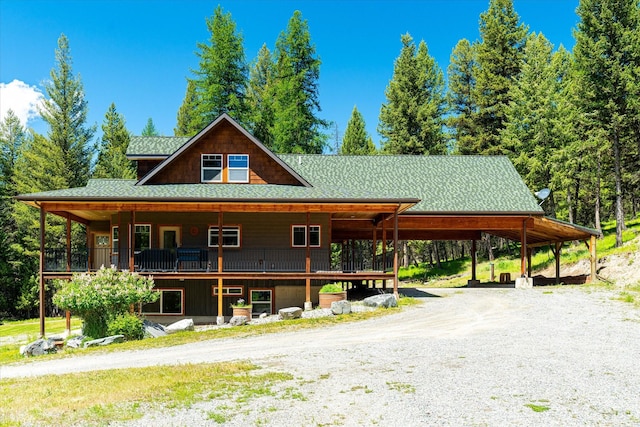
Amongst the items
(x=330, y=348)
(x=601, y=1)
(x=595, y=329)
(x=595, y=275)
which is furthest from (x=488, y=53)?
(x=330, y=348)

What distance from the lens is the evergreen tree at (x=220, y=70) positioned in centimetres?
4422

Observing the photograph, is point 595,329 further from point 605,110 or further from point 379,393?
point 605,110

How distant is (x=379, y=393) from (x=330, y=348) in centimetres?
461

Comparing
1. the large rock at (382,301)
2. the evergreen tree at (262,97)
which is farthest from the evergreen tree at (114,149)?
the large rock at (382,301)

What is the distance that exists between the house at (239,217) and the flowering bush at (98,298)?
324 cm

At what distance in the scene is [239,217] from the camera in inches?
973

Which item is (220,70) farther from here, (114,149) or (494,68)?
(494,68)

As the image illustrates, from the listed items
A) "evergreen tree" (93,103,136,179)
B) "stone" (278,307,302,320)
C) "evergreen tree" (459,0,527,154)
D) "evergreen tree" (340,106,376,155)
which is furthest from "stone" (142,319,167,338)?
"evergreen tree" (340,106,376,155)

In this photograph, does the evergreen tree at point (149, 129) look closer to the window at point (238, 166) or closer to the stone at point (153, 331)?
the window at point (238, 166)

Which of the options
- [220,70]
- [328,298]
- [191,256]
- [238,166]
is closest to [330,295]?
[328,298]

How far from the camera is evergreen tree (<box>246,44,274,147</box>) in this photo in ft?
154

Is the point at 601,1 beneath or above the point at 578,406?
above

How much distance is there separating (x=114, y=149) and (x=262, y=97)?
1392cm

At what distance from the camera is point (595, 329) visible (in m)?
15.5
